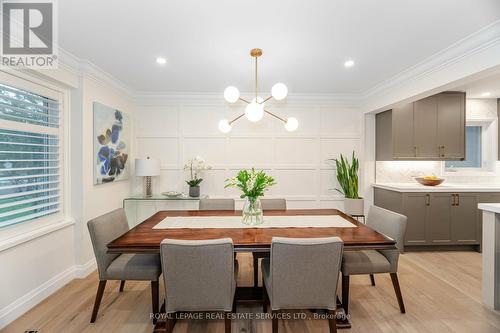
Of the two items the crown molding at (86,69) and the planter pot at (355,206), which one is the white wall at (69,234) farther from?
the planter pot at (355,206)

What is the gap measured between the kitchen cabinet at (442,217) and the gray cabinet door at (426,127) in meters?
0.70

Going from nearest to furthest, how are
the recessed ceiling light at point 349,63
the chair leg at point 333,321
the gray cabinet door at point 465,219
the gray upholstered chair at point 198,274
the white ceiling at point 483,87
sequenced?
the gray upholstered chair at point 198,274
the chair leg at point 333,321
the recessed ceiling light at point 349,63
the white ceiling at point 483,87
the gray cabinet door at point 465,219

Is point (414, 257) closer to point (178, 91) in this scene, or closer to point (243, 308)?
point (243, 308)

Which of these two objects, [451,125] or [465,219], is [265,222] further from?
[451,125]

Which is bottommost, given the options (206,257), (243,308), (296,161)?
(243,308)

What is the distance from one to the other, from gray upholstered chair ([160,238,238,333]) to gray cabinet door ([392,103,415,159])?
11.3ft

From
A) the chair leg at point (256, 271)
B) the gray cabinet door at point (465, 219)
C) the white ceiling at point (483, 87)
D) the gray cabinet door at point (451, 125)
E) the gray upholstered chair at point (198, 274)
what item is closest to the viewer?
the gray upholstered chair at point (198, 274)

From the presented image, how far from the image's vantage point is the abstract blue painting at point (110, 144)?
3.19m

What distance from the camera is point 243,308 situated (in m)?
2.35

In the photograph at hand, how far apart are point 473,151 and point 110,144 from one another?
5.96 metres

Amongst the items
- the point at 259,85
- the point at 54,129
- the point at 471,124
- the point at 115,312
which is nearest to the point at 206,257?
the point at 115,312

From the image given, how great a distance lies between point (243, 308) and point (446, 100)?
4.24 metres

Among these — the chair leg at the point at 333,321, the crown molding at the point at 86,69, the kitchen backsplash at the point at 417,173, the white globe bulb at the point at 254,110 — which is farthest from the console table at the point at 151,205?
the kitchen backsplash at the point at 417,173

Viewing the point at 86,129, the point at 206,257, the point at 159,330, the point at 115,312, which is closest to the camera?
the point at 206,257
